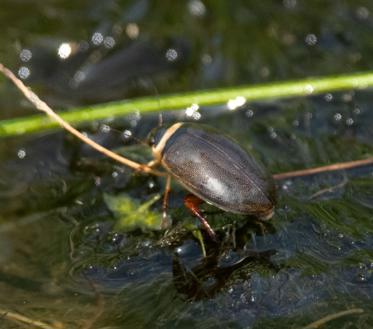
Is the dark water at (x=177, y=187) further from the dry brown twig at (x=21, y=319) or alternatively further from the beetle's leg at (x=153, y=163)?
the beetle's leg at (x=153, y=163)

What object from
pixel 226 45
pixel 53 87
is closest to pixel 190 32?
pixel 226 45

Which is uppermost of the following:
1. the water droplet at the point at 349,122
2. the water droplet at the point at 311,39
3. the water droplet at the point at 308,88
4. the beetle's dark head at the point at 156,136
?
the beetle's dark head at the point at 156,136

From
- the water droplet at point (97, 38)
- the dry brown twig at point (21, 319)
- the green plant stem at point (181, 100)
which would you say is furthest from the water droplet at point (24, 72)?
the dry brown twig at point (21, 319)

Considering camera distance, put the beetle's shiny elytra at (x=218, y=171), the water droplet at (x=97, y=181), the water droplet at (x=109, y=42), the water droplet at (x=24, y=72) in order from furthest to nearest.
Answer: the water droplet at (x=109, y=42)
the water droplet at (x=24, y=72)
the water droplet at (x=97, y=181)
the beetle's shiny elytra at (x=218, y=171)

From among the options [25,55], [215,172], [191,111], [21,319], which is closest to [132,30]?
[25,55]

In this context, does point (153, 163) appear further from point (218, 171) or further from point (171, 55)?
point (171, 55)

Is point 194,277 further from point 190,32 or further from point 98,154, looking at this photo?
point 190,32

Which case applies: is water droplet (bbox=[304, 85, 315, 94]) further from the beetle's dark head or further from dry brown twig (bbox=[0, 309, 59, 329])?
dry brown twig (bbox=[0, 309, 59, 329])
